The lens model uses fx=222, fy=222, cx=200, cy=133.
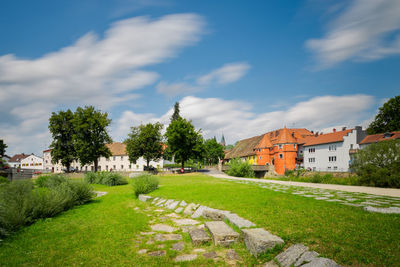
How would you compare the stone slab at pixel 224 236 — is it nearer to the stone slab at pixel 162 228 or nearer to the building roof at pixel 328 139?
the stone slab at pixel 162 228

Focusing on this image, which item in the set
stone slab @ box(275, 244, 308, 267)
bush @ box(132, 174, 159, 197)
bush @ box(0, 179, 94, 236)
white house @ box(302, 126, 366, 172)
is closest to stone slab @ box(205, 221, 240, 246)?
stone slab @ box(275, 244, 308, 267)

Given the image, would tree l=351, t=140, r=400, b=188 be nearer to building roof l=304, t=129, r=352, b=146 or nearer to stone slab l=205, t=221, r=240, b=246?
A: stone slab l=205, t=221, r=240, b=246

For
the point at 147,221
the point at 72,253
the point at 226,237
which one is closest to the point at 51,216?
the point at 147,221

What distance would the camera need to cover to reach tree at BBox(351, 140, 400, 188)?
1805 centimetres

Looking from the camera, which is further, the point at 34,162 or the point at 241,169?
the point at 34,162

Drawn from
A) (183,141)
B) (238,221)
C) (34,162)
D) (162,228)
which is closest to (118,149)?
(183,141)

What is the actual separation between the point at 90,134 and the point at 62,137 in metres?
7.55

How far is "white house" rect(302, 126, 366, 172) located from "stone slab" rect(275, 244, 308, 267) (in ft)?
162

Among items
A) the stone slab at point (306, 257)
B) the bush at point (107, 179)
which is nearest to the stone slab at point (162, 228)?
the stone slab at point (306, 257)

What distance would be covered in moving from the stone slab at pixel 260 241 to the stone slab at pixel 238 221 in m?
0.66

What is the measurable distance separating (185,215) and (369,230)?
18.7 feet

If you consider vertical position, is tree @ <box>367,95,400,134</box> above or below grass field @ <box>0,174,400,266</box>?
above

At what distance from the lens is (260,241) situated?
416 centimetres

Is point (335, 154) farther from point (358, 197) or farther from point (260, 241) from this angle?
point (260, 241)
